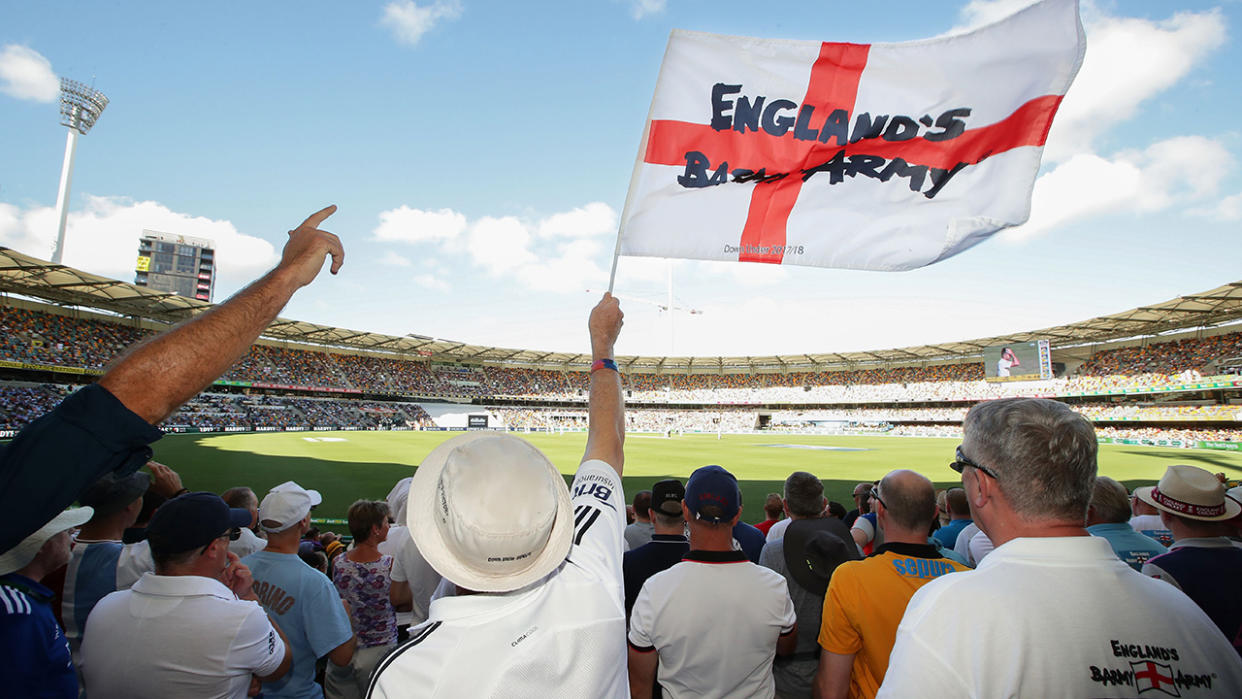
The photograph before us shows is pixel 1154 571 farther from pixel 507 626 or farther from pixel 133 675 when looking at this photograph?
pixel 133 675

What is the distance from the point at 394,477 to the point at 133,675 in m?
17.1

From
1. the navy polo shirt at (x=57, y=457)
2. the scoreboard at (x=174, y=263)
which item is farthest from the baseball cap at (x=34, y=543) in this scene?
the scoreboard at (x=174, y=263)

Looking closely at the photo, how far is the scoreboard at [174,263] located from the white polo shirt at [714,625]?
119493 mm

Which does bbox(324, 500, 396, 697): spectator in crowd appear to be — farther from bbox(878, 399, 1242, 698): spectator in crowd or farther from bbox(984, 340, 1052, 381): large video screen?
bbox(984, 340, 1052, 381): large video screen

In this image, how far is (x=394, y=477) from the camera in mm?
18203

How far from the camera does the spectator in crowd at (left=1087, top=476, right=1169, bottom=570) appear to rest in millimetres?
4238

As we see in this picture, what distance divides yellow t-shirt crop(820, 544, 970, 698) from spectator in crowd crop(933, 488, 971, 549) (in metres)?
3.60

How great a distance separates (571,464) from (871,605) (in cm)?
2113

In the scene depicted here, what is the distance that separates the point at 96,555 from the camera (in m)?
3.59

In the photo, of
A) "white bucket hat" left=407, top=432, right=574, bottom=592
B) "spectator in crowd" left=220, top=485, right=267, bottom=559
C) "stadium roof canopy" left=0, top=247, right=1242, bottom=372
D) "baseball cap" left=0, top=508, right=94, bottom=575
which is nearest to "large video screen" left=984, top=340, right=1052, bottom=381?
"stadium roof canopy" left=0, top=247, right=1242, bottom=372

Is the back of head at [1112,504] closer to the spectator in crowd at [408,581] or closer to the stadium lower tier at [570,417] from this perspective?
the spectator in crowd at [408,581]

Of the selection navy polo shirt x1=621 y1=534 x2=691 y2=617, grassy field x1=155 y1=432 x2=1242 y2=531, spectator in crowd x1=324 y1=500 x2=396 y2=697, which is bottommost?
grassy field x1=155 y1=432 x2=1242 y2=531

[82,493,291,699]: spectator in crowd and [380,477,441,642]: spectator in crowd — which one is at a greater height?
[82,493,291,699]: spectator in crowd

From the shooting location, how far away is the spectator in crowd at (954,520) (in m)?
5.69
